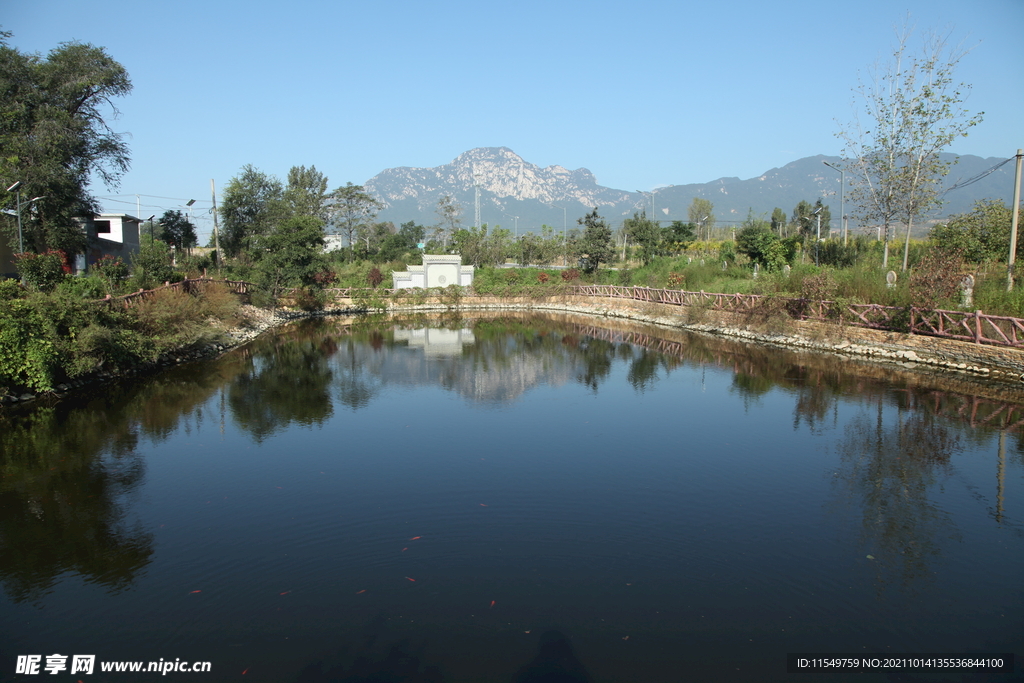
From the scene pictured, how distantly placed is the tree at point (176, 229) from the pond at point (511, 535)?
3627cm

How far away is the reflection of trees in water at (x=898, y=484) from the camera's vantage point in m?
6.71

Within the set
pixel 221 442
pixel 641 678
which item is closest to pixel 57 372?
pixel 221 442

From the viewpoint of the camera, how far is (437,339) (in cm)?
2708

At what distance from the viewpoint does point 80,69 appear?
26656mm

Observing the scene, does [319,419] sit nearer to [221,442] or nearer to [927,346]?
[221,442]

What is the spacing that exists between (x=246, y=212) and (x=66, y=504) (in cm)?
4886

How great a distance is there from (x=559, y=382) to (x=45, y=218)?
22614 mm

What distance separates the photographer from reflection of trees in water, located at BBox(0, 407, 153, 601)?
252 inches

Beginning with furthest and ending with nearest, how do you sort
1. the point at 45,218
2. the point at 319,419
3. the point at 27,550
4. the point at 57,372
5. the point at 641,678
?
the point at 45,218, the point at 57,372, the point at 319,419, the point at 27,550, the point at 641,678

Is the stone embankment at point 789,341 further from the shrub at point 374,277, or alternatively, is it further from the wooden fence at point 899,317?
the shrub at point 374,277

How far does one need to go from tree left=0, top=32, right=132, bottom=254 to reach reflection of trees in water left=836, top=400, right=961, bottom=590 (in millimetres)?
27877

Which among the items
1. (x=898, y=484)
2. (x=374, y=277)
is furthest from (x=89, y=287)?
(x=374, y=277)

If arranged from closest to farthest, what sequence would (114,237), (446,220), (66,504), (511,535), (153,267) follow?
(511,535)
(66,504)
(153,267)
(114,237)
(446,220)

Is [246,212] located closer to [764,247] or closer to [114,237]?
[114,237]
